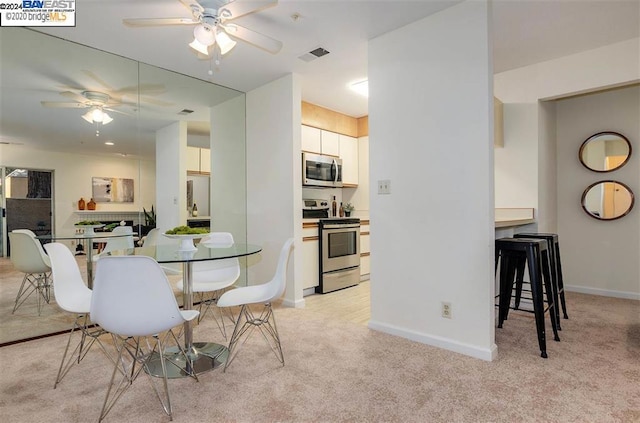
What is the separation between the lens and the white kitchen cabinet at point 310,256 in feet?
13.2

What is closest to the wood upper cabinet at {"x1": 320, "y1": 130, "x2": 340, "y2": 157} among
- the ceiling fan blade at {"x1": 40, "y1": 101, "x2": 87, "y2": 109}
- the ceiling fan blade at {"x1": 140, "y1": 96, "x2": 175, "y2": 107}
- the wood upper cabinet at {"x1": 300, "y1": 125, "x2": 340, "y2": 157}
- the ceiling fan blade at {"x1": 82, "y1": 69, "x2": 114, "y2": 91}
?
the wood upper cabinet at {"x1": 300, "y1": 125, "x2": 340, "y2": 157}

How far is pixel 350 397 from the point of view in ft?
6.09

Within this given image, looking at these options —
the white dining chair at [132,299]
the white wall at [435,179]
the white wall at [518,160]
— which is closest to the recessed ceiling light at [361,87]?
the white wall at [435,179]

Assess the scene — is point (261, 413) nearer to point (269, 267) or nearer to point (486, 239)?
point (486, 239)

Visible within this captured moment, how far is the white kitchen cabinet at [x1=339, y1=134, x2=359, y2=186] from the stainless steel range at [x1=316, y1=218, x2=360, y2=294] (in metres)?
0.91

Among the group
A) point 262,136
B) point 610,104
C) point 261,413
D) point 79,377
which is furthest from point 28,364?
point 610,104

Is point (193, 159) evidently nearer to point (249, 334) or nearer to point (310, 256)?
point (310, 256)

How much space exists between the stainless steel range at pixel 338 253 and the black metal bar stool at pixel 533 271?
1.89 m

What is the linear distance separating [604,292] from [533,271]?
2298 millimetres

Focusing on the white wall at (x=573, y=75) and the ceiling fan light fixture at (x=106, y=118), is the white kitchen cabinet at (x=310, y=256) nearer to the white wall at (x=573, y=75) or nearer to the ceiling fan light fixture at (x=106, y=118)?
the ceiling fan light fixture at (x=106, y=118)

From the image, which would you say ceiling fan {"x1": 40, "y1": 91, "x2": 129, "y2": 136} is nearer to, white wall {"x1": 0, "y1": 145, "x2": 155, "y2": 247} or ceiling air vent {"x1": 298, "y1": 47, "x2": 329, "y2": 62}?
white wall {"x1": 0, "y1": 145, "x2": 155, "y2": 247}

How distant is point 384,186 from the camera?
9.36 feet

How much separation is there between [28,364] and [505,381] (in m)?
3.00

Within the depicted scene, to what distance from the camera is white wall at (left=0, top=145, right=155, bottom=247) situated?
2.91 meters
